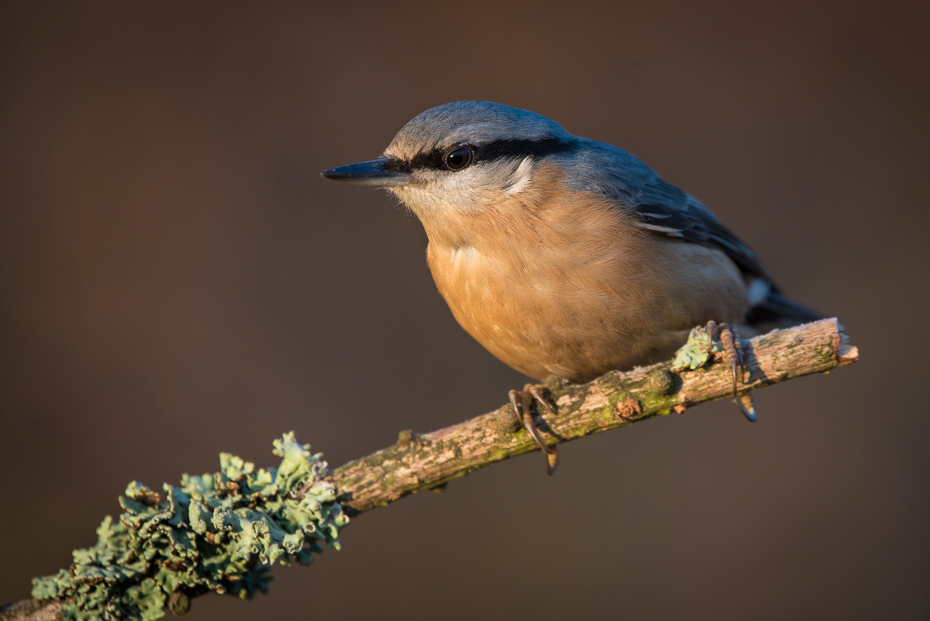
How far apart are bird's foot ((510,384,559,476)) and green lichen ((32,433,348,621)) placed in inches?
20.8

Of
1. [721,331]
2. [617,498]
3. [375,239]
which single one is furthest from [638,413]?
[375,239]

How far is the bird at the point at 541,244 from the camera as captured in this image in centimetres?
203

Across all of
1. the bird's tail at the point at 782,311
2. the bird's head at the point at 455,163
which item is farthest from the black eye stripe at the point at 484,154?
the bird's tail at the point at 782,311

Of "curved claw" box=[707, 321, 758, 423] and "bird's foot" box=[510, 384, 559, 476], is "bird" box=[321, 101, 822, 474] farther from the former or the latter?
"curved claw" box=[707, 321, 758, 423]

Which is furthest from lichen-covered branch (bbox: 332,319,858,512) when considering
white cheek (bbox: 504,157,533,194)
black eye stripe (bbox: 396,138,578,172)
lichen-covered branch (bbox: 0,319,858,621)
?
black eye stripe (bbox: 396,138,578,172)

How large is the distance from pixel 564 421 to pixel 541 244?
52 centimetres

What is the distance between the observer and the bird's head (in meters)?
2.09

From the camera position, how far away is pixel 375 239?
13.0ft

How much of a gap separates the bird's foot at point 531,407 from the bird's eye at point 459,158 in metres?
0.69

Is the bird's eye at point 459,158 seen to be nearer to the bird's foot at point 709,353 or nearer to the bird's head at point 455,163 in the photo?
the bird's head at point 455,163

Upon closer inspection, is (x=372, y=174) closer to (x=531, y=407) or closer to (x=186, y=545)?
(x=531, y=407)

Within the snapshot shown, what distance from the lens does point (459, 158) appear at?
2.12 metres

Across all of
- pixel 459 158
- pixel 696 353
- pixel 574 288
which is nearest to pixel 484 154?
pixel 459 158

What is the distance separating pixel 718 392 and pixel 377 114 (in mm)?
2871
